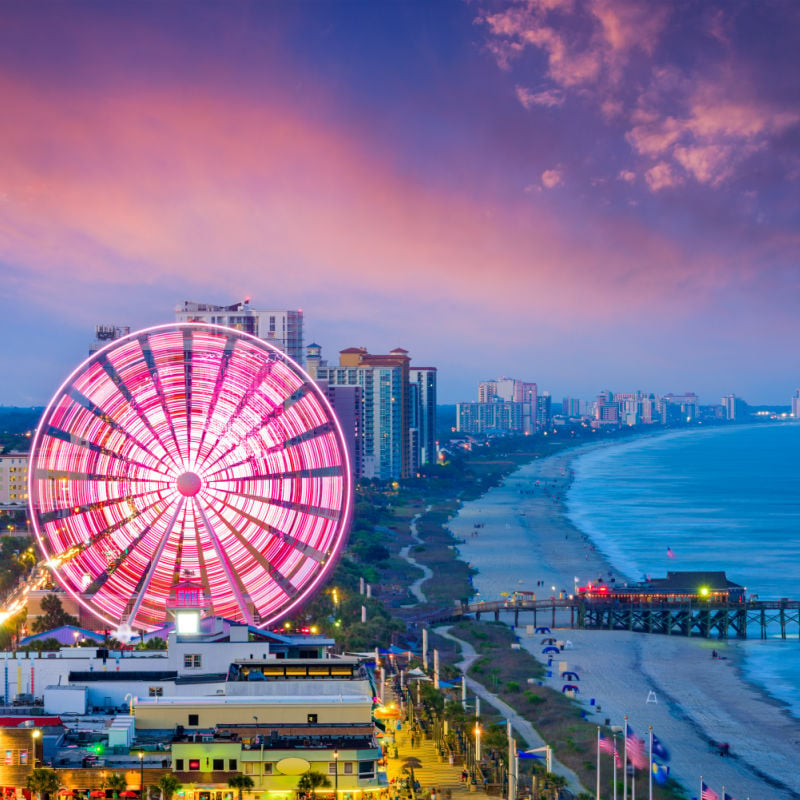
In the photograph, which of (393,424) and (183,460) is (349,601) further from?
(393,424)

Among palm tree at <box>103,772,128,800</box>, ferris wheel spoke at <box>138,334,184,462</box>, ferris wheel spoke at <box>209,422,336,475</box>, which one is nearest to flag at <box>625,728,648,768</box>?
ferris wheel spoke at <box>209,422,336,475</box>

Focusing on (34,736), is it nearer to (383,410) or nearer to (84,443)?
(84,443)

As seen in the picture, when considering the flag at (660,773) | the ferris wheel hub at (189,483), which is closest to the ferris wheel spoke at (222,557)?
the ferris wheel hub at (189,483)

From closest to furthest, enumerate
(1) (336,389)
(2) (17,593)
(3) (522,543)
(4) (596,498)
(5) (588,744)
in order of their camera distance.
Answer: (5) (588,744) → (2) (17,593) → (3) (522,543) → (1) (336,389) → (4) (596,498)

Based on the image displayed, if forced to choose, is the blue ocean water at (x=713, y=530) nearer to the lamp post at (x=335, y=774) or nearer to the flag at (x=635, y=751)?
the flag at (x=635, y=751)

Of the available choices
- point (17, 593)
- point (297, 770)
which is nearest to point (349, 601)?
point (17, 593)

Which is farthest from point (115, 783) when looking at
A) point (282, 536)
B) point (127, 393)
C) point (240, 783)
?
point (127, 393)

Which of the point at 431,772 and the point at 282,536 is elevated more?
the point at 282,536
